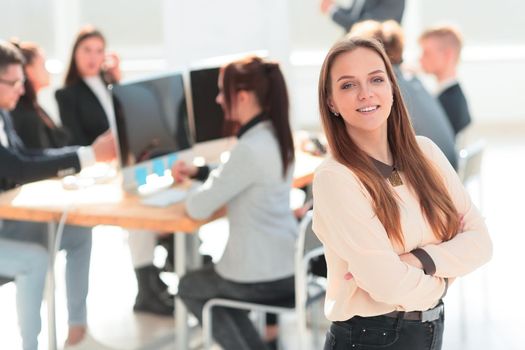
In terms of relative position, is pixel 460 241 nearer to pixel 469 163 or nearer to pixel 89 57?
pixel 469 163

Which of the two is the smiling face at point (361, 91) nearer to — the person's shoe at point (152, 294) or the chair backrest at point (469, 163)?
the chair backrest at point (469, 163)

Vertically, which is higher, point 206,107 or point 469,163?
point 206,107

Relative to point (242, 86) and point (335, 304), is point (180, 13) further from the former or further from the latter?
point (335, 304)

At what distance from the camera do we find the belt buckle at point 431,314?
2180 millimetres

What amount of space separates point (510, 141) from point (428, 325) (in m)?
6.63

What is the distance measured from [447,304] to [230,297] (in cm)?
161

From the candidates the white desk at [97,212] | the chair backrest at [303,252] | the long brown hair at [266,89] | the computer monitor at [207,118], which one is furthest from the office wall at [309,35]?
the chair backrest at [303,252]

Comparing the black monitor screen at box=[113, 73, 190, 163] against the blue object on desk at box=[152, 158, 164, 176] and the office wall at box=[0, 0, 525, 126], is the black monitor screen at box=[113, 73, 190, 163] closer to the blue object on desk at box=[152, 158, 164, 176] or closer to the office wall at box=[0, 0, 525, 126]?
the blue object on desk at box=[152, 158, 164, 176]

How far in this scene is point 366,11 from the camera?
219 inches

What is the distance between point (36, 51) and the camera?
4.83 meters

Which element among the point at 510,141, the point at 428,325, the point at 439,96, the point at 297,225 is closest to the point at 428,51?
the point at 439,96

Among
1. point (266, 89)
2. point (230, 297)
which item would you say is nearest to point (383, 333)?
point (230, 297)

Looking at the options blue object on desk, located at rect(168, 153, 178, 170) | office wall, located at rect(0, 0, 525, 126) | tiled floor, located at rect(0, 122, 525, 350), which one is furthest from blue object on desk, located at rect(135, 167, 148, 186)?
office wall, located at rect(0, 0, 525, 126)

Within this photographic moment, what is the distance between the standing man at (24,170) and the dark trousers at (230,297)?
58 centimetres
